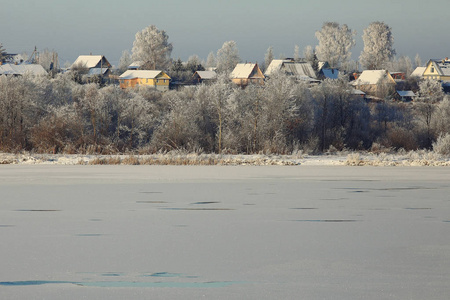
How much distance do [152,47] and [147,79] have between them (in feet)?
38.7

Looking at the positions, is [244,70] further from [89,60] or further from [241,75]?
[89,60]

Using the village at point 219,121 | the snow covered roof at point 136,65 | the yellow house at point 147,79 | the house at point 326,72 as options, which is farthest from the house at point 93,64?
the village at point 219,121

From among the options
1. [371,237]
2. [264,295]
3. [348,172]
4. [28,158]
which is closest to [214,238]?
[371,237]

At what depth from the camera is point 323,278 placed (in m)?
6.76

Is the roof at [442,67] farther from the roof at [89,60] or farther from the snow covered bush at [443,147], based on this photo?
the snow covered bush at [443,147]

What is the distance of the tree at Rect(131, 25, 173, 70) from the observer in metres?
93.2

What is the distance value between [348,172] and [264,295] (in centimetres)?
1355

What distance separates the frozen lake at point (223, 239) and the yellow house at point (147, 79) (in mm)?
65511

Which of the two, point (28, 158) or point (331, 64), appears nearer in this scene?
point (28, 158)

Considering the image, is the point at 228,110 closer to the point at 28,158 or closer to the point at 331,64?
the point at 28,158

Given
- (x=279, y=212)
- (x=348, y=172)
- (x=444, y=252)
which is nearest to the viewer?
(x=444, y=252)

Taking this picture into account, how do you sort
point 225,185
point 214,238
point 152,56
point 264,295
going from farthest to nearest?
1. point 152,56
2. point 225,185
3. point 214,238
4. point 264,295

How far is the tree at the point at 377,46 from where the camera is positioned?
110 meters

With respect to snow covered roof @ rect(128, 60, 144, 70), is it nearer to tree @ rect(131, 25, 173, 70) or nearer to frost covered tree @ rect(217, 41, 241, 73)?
tree @ rect(131, 25, 173, 70)
